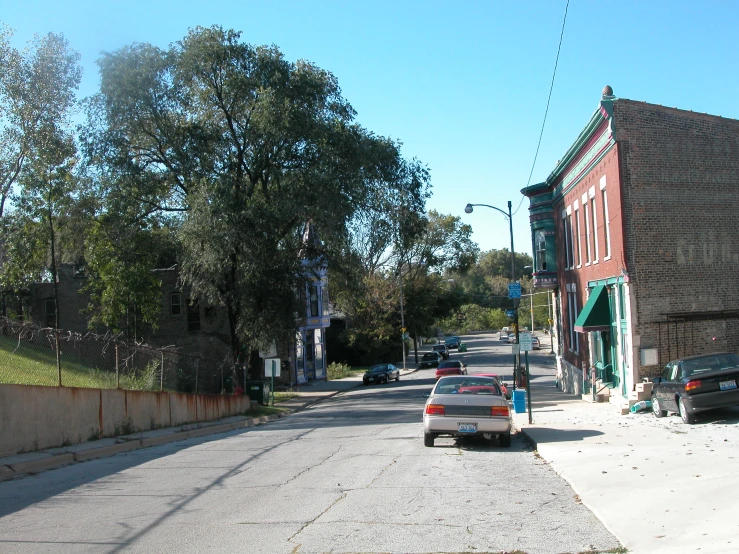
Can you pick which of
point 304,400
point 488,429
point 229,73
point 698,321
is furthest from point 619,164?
point 304,400

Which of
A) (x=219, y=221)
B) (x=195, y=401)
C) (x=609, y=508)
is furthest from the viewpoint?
(x=219, y=221)

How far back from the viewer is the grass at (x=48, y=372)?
685 inches

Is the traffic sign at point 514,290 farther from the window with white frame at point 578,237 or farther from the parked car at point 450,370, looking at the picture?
the parked car at point 450,370

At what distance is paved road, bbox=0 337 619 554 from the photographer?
7.43m

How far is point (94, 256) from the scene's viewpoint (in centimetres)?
3456

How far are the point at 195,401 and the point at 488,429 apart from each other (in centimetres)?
1199

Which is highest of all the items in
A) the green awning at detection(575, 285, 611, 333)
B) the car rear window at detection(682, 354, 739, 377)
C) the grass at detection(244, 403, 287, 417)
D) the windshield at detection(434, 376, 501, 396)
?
the green awning at detection(575, 285, 611, 333)

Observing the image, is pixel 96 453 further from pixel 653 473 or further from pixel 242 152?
pixel 242 152

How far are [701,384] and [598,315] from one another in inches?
333

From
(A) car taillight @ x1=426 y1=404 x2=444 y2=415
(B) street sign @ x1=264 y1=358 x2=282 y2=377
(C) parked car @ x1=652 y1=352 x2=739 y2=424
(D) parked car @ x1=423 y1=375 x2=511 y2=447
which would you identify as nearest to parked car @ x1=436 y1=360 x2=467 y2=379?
(B) street sign @ x1=264 y1=358 x2=282 y2=377

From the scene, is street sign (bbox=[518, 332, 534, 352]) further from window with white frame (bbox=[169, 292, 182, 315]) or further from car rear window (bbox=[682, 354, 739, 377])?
window with white frame (bbox=[169, 292, 182, 315])

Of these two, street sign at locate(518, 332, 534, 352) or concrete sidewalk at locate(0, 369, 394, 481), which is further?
street sign at locate(518, 332, 534, 352)

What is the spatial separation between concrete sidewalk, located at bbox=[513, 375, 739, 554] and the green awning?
14.8ft

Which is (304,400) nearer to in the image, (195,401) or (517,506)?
(195,401)
